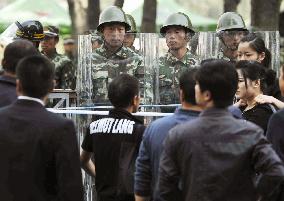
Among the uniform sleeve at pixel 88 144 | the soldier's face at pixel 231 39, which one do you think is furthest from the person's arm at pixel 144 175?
the soldier's face at pixel 231 39

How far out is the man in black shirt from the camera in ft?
23.9

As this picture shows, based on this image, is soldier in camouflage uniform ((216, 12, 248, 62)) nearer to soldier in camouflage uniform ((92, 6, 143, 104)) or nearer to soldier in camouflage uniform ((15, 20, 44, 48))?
soldier in camouflage uniform ((92, 6, 143, 104))

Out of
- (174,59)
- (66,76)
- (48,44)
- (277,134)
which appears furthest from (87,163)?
(48,44)

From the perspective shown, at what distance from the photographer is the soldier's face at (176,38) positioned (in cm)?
1074

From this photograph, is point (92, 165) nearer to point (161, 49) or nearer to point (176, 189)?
point (176, 189)

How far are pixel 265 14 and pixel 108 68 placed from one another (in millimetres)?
8034

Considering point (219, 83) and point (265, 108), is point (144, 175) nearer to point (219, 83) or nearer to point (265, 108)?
point (219, 83)

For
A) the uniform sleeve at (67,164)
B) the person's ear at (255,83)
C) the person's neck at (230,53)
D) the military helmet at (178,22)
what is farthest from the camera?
the military helmet at (178,22)

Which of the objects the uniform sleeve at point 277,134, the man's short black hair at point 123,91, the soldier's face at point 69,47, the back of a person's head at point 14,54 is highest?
the soldier's face at point 69,47

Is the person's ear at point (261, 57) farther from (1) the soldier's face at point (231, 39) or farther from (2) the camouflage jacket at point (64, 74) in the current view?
(2) the camouflage jacket at point (64, 74)

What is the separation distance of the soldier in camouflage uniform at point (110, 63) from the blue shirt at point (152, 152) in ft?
12.1

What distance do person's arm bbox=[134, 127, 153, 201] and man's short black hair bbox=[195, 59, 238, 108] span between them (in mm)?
780

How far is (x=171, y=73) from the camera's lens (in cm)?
1050

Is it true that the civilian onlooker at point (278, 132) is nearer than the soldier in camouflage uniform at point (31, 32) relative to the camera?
Yes
